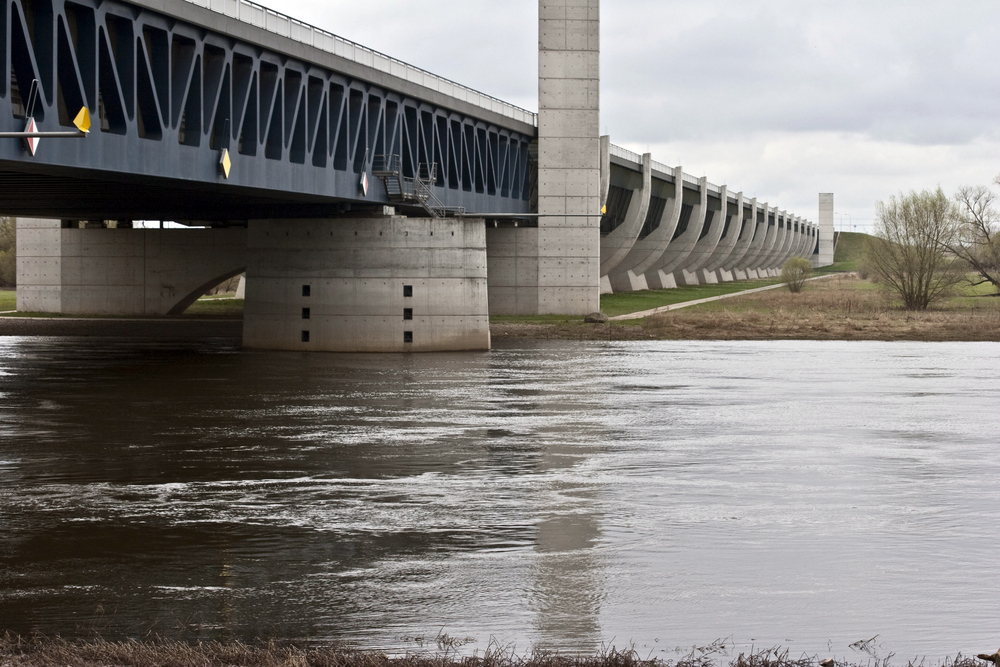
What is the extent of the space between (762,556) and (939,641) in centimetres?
369

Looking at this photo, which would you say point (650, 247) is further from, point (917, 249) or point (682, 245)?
point (917, 249)

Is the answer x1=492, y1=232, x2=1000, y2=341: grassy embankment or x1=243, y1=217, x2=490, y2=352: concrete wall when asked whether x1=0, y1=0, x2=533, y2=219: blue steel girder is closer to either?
x1=243, y1=217, x2=490, y2=352: concrete wall

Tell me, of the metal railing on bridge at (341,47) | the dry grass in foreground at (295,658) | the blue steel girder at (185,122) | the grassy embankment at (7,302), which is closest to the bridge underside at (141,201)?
the blue steel girder at (185,122)

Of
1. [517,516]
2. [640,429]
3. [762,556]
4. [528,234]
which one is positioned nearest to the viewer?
[762,556]

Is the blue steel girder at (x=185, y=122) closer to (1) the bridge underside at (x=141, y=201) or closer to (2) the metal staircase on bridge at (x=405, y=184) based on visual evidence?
(1) the bridge underside at (x=141, y=201)

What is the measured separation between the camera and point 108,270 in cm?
7056

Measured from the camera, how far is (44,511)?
60.1 feet

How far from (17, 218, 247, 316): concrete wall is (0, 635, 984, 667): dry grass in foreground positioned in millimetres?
59619

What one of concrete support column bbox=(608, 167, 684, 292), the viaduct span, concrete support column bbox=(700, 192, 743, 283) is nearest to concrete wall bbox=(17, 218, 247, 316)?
the viaduct span

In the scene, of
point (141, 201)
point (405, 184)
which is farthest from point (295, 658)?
point (141, 201)

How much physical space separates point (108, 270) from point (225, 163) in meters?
38.3

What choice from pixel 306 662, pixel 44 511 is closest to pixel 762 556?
pixel 306 662

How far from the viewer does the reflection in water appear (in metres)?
13.0

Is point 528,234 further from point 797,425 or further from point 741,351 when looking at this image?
point 797,425
